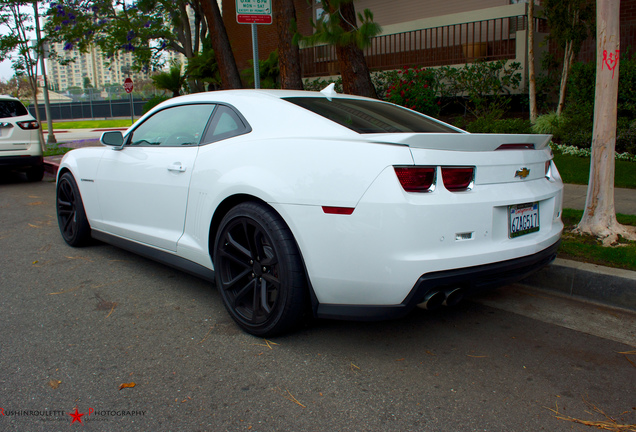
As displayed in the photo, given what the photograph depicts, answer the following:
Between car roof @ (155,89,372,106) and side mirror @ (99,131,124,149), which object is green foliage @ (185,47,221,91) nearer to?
side mirror @ (99,131,124,149)

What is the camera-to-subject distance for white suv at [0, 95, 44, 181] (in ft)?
33.6

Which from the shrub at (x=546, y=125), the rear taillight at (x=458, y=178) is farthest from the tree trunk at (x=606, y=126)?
the shrub at (x=546, y=125)

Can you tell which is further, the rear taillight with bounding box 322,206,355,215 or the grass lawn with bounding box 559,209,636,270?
the grass lawn with bounding box 559,209,636,270

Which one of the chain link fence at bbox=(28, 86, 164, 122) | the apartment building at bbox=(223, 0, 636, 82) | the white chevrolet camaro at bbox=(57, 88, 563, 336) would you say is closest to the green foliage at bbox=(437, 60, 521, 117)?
the apartment building at bbox=(223, 0, 636, 82)

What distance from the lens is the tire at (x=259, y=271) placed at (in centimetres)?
296

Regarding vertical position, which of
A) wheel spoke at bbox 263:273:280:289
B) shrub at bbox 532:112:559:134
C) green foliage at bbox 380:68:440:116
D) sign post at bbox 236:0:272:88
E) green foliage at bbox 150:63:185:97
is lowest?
wheel spoke at bbox 263:273:280:289

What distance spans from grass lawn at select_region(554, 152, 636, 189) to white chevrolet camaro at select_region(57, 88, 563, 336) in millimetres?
4421

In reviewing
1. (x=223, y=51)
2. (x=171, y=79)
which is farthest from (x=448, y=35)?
(x=171, y=79)

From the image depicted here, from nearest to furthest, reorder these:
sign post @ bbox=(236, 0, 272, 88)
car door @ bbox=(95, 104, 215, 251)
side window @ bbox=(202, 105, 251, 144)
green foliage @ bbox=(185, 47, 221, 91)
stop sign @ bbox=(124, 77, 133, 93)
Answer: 1. side window @ bbox=(202, 105, 251, 144)
2. car door @ bbox=(95, 104, 215, 251)
3. sign post @ bbox=(236, 0, 272, 88)
4. green foliage @ bbox=(185, 47, 221, 91)
5. stop sign @ bbox=(124, 77, 133, 93)

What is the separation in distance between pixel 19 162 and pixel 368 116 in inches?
360

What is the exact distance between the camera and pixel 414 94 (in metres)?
11.0

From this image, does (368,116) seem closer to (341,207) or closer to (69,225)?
(341,207)

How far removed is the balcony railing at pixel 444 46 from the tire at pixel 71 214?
9.07 m

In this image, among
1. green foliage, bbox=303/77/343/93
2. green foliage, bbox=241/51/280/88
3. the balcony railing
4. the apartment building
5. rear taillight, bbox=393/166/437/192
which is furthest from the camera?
green foliage, bbox=241/51/280/88
